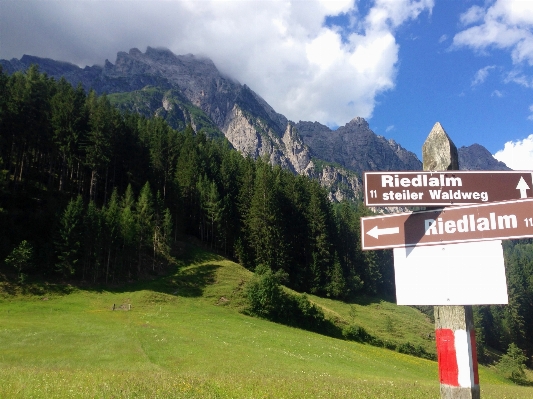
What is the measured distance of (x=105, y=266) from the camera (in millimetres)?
55562

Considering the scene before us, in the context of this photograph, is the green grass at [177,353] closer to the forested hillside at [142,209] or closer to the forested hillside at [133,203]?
the forested hillside at [142,209]

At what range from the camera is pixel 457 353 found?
4.02 metres

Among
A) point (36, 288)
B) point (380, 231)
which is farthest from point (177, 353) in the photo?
point (36, 288)

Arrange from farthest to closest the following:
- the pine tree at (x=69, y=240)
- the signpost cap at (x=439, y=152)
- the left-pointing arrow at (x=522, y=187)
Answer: the pine tree at (x=69, y=240), the signpost cap at (x=439, y=152), the left-pointing arrow at (x=522, y=187)

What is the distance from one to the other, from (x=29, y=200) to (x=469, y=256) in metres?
70.0

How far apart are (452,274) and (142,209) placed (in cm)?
6492

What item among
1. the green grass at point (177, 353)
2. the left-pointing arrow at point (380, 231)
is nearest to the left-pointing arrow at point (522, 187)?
the left-pointing arrow at point (380, 231)

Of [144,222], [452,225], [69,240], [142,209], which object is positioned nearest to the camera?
[452,225]

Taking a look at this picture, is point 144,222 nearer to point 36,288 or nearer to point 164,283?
point 164,283

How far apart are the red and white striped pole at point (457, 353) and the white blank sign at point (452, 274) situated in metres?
0.19

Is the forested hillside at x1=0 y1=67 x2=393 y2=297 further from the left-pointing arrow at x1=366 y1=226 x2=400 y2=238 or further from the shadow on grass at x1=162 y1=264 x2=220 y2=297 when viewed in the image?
the left-pointing arrow at x1=366 y1=226 x2=400 y2=238

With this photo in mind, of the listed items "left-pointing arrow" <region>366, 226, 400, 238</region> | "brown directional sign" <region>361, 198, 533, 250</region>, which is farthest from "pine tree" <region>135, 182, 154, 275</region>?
"brown directional sign" <region>361, 198, 533, 250</region>

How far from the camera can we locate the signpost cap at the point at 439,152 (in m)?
4.85

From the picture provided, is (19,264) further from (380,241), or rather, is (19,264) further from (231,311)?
(380,241)
